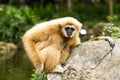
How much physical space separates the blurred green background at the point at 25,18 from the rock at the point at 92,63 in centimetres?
220

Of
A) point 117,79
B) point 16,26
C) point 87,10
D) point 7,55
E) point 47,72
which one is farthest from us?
point 87,10

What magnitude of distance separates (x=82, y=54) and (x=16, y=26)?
1802 centimetres

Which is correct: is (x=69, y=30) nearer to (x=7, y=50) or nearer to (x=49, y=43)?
(x=49, y=43)

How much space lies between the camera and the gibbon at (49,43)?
35.3 feet

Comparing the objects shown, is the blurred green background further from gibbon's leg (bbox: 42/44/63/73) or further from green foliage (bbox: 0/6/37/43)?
gibbon's leg (bbox: 42/44/63/73)

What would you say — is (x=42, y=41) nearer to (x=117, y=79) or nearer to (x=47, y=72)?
(x=47, y=72)

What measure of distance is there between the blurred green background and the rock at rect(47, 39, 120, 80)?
86.7 inches

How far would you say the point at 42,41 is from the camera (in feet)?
35.9

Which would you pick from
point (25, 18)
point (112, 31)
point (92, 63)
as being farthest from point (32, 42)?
point (25, 18)

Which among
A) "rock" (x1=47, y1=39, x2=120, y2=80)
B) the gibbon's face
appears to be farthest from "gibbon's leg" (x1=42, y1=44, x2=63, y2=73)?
the gibbon's face

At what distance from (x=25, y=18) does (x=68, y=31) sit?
19334 mm

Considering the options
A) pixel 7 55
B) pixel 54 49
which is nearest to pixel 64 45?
pixel 54 49

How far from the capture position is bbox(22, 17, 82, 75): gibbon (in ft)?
35.3

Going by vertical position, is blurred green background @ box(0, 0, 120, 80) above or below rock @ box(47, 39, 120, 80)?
below
